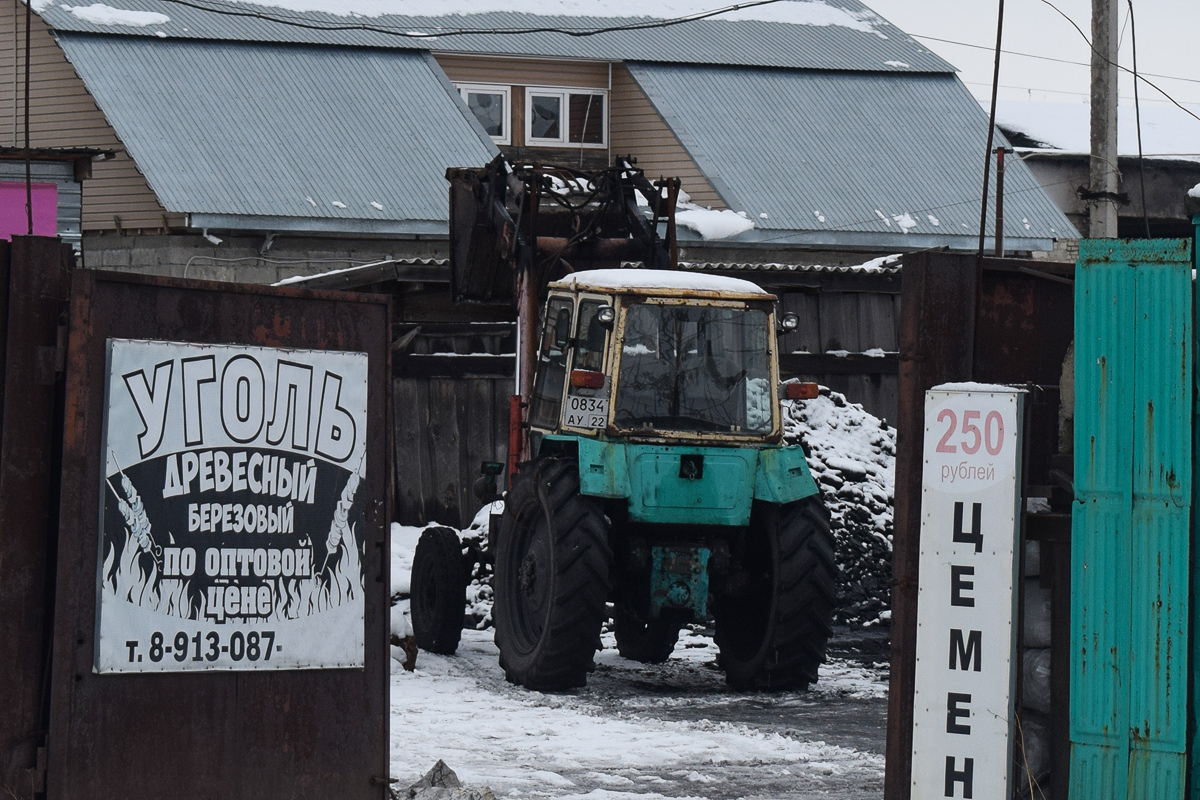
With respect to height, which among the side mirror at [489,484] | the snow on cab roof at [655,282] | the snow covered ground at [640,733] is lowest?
the snow covered ground at [640,733]

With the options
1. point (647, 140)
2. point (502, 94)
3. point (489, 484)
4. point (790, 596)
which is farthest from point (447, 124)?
point (790, 596)

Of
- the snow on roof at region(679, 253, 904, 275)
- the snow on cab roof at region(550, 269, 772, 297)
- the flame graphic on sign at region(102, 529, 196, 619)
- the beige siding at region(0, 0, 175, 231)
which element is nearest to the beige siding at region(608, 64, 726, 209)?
the snow on roof at region(679, 253, 904, 275)

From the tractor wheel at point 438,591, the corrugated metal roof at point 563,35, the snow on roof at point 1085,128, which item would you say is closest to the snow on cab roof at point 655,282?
the tractor wheel at point 438,591

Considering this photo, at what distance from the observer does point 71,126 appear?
22.9 m

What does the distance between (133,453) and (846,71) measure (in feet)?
75.8

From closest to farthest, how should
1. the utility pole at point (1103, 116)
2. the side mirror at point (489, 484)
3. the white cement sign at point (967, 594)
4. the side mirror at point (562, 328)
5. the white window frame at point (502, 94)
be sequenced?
the white cement sign at point (967, 594) < the side mirror at point (562, 328) < the side mirror at point (489, 484) < the utility pole at point (1103, 116) < the white window frame at point (502, 94)

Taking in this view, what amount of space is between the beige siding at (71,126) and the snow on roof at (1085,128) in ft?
57.7

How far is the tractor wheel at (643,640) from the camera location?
12.8 m

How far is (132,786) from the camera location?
6.02m

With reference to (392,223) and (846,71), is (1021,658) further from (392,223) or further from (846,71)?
(846,71)

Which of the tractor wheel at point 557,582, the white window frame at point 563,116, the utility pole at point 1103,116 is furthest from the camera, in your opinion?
the white window frame at point 563,116

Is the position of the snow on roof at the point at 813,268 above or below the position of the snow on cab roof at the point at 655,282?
Result: above

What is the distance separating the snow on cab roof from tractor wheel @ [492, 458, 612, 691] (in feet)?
3.91

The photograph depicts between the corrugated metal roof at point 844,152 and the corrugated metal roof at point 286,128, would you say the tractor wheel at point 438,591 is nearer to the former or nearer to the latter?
the corrugated metal roof at point 286,128
